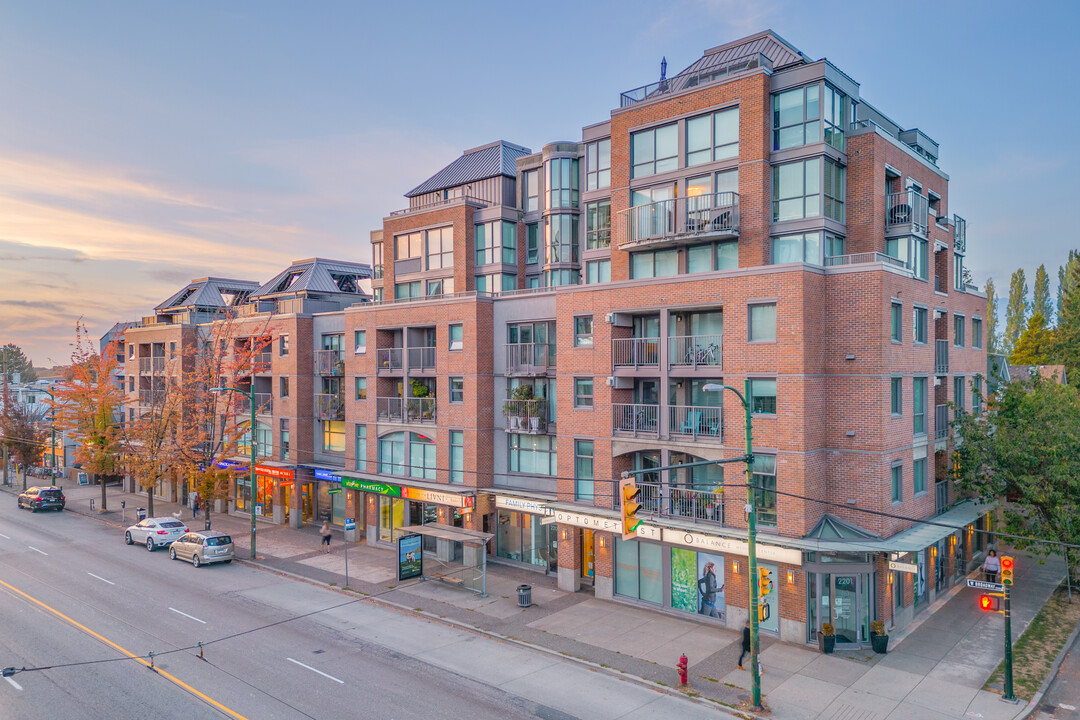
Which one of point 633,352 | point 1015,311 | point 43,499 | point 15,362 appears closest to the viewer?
point 633,352

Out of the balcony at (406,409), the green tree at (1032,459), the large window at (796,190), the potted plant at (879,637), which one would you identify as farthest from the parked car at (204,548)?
the green tree at (1032,459)

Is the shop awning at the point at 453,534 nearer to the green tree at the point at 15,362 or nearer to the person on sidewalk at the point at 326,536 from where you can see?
the person on sidewalk at the point at 326,536

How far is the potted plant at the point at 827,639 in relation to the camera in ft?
67.9

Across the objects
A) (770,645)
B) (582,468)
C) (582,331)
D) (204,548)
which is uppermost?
(582,331)

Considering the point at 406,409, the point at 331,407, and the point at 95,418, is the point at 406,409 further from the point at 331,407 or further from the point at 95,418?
the point at 95,418

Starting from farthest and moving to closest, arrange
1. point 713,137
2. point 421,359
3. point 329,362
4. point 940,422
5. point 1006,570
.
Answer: point 329,362
point 421,359
point 940,422
point 713,137
point 1006,570

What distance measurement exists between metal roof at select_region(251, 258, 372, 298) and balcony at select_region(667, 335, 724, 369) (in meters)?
26.7

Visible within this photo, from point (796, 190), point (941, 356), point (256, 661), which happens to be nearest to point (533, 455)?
point (256, 661)

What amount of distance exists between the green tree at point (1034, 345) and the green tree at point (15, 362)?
150201mm

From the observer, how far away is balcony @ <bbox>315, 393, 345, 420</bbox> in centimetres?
3822

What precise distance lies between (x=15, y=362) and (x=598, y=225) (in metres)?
145

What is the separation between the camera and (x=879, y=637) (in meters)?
20.6

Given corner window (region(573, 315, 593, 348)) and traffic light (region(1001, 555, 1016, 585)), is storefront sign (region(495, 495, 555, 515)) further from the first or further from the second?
traffic light (region(1001, 555, 1016, 585))

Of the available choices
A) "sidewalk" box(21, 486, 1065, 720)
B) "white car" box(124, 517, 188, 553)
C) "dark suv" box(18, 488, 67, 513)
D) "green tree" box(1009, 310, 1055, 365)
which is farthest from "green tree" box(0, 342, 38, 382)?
"green tree" box(1009, 310, 1055, 365)
